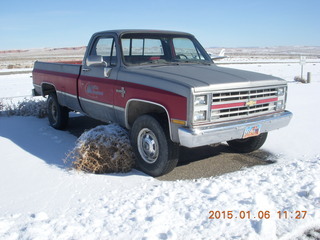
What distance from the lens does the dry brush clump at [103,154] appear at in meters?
4.61

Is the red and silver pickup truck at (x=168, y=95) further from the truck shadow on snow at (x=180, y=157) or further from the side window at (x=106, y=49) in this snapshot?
the truck shadow on snow at (x=180, y=157)

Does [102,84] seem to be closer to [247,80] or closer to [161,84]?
[161,84]

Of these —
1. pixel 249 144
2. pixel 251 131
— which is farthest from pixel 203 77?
pixel 249 144

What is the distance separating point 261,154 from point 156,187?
88.1 inches

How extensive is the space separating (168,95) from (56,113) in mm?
3885

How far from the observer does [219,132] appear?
13.2 ft

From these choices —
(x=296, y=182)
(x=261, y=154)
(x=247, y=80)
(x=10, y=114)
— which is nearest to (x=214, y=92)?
(x=247, y=80)

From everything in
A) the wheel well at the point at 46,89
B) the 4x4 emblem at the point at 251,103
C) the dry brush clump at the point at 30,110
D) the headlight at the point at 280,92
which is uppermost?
the headlight at the point at 280,92

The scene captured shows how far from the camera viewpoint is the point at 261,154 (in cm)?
548

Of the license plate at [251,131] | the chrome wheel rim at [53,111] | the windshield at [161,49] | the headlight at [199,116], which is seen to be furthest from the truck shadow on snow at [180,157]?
the windshield at [161,49]

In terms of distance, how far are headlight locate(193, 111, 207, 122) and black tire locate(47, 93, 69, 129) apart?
3902 millimetres

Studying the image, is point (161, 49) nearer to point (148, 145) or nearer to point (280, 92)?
point (148, 145)

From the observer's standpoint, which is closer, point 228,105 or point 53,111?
point 228,105

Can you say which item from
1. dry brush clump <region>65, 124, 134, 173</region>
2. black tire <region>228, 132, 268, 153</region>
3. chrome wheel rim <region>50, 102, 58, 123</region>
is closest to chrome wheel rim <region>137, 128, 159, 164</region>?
dry brush clump <region>65, 124, 134, 173</region>
